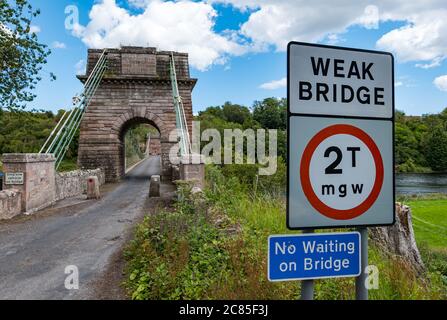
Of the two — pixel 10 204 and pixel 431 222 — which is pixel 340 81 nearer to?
pixel 10 204

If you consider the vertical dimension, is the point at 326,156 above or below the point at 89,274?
above

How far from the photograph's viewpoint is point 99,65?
24.9m

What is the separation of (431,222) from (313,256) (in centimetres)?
2901

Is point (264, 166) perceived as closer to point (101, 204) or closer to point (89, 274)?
point (101, 204)

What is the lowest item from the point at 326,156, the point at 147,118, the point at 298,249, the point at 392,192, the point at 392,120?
the point at 298,249

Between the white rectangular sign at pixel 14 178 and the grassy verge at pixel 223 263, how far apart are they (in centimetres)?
604

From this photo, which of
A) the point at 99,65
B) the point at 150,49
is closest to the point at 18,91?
the point at 99,65

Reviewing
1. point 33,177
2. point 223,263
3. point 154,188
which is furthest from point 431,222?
point 223,263

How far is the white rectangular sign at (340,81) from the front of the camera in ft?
5.82

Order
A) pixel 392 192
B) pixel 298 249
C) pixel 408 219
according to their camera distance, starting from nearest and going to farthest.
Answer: pixel 298 249, pixel 392 192, pixel 408 219

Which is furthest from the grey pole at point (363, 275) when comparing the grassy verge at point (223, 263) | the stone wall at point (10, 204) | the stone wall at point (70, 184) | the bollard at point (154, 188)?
the stone wall at point (70, 184)

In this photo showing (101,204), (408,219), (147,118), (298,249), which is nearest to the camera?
(298,249)

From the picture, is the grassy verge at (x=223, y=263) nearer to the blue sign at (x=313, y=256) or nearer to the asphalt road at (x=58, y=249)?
the asphalt road at (x=58, y=249)

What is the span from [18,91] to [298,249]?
62.9 feet
